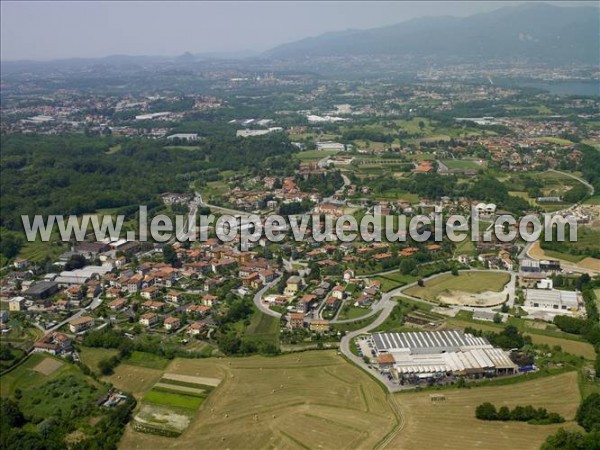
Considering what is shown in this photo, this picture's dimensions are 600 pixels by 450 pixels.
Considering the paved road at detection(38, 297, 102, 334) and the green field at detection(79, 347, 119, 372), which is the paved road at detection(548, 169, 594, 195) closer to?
the paved road at detection(38, 297, 102, 334)

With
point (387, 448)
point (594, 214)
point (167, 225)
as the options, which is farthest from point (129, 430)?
point (594, 214)

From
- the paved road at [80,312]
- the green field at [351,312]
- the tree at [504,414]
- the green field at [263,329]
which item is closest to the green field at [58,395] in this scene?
the paved road at [80,312]

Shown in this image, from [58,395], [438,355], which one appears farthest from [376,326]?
[58,395]

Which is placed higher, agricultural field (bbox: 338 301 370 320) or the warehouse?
the warehouse

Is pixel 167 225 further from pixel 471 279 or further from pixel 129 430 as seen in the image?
pixel 129 430

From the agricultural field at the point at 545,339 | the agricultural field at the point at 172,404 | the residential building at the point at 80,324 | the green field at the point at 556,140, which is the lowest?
the agricultural field at the point at 545,339

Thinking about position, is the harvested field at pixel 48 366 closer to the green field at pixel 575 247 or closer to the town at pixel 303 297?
the town at pixel 303 297

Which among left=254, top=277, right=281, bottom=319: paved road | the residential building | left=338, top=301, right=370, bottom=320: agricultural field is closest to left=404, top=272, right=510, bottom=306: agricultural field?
left=338, top=301, right=370, bottom=320: agricultural field
